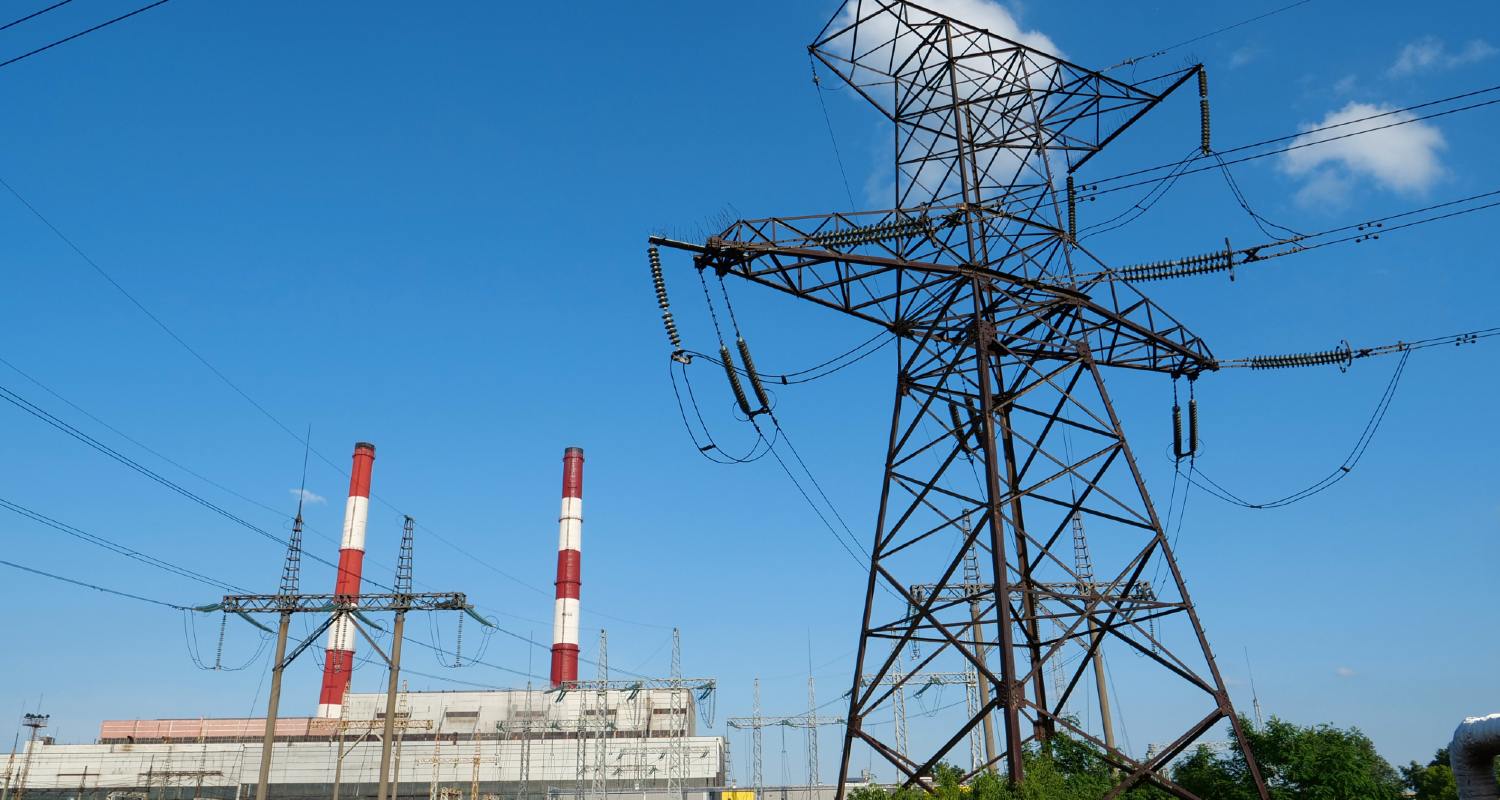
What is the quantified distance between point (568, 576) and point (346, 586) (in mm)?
15317

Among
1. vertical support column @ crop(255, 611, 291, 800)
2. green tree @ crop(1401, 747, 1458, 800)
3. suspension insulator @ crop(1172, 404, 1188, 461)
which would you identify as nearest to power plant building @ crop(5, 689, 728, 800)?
vertical support column @ crop(255, 611, 291, 800)

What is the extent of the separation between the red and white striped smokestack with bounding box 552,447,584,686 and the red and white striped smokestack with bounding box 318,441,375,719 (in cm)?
1385

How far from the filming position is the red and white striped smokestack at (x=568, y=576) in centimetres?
7412

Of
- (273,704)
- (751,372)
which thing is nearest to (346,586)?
(273,704)

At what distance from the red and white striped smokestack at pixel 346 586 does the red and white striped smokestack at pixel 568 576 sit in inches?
545

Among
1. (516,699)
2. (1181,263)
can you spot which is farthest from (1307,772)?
(516,699)

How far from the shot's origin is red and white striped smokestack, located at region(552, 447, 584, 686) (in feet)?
243

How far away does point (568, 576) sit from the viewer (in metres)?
75.3

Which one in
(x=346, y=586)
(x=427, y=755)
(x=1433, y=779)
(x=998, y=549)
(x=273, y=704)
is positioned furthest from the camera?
(x=427, y=755)

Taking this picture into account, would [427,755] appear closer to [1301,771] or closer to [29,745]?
[29,745]

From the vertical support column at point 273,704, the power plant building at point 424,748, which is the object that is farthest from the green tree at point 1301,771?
the power plant building at point 424,748

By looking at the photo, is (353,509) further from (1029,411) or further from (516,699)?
(1029,411)

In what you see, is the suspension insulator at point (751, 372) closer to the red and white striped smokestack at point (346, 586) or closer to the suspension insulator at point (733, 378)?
the suspension insulator at point (733, 378)

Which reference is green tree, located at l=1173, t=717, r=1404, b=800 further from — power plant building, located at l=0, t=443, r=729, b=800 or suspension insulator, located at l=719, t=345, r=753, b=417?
power plant building, located at l=0, t=443, r=729, b=800
